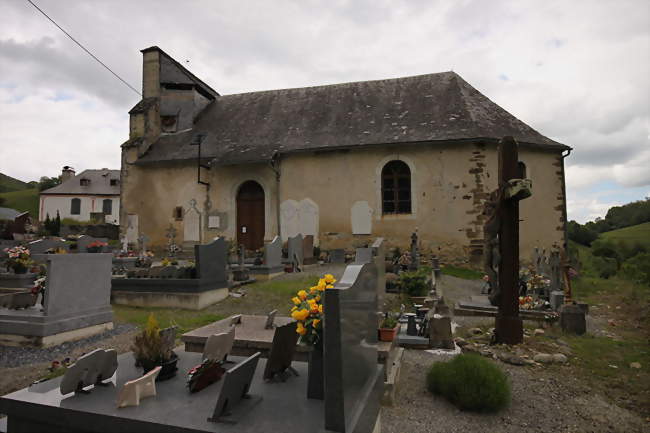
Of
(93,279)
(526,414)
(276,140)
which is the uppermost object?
(276,140)

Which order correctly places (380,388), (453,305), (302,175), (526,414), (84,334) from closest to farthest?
(380,388)
(526,414)
(84,334)
(453,305)
(302,175)

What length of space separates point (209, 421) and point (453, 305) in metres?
6.78

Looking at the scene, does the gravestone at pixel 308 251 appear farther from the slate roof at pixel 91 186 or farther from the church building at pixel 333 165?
the slate roof at pixel 91 186

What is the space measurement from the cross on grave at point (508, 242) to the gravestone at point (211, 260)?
→ 557 centimetres

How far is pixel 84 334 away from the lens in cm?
607

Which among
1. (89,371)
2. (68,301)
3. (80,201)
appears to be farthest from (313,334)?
(80,201)

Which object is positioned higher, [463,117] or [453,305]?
[463,117]

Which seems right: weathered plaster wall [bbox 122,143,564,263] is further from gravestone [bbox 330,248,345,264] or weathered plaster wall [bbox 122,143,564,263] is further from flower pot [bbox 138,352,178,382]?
flower pot [bbox 138,352,178,382]

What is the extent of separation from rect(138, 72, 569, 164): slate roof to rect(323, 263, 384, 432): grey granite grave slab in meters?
11.7

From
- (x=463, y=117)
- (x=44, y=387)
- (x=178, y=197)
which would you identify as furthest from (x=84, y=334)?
(x=463, y=117)

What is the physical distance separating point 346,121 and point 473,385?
1374 centimetres

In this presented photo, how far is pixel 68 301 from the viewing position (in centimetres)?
595

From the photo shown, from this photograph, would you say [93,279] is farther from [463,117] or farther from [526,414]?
[463,117]

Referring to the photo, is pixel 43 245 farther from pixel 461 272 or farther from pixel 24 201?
pixel 24 201
